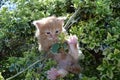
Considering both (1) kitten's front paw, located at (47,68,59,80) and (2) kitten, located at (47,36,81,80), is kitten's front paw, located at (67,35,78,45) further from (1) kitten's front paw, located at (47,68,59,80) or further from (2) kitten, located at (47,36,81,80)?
(1) kitten's front paw, located at (47,68,59,80)

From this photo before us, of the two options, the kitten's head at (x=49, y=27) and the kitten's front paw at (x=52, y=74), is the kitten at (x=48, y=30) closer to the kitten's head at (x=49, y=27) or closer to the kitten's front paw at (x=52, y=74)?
the kitten's head at (x=49, y=27)

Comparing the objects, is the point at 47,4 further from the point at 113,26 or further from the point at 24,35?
the point at 113,26

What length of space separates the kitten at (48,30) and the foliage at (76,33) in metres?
0.07

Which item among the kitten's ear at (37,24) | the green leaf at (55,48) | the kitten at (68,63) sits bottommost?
the kitten at (68,63)

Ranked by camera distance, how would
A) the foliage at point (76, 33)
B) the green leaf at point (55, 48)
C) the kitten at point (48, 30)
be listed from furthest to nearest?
the kitten at point (48, 30)
the green leaf at point (55, 48)
the foliage at point (76, 33)

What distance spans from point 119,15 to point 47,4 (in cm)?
62

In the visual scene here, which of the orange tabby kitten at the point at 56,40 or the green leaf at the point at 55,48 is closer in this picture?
the green leaf at the point at 55,48

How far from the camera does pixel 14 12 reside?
246cm

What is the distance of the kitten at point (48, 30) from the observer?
222 centimetres

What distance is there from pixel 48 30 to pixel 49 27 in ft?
0.09

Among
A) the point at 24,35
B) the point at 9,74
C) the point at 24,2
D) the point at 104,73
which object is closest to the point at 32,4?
the point at 24,2

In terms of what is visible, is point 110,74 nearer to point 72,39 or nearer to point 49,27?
point 72,39

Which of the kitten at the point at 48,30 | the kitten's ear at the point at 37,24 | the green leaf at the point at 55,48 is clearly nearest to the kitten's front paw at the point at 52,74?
the green leaf at the point at 55,48

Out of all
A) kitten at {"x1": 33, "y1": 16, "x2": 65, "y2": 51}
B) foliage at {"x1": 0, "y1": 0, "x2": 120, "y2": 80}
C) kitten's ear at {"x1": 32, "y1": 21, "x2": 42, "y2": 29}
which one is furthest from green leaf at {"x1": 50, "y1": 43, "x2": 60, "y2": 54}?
kitten's ear at {"x1": 32, "y1": 21, "x2": 42, "y2": 29}
